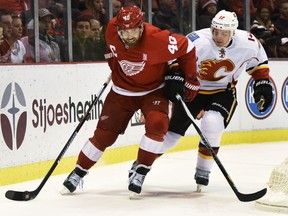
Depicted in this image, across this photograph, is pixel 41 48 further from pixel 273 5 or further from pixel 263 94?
pixel 273 5

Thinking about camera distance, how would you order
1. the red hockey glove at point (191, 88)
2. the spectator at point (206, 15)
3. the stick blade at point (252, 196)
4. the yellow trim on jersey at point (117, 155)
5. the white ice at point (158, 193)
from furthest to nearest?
the spectator at point (206, 15)
the yellow trim on jersey at point (117, 155)
the red hockey glove at point (191, 88)
the stick blade at point (252, 196)
the white ice at point (158, 193)

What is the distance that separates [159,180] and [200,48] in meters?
1.20

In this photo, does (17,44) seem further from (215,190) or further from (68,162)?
(215,190)

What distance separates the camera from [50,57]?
7.17m

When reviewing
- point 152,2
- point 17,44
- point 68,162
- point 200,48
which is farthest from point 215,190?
point 152,2

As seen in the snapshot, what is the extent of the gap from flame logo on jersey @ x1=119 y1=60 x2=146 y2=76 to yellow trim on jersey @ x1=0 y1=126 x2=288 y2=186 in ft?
4.09

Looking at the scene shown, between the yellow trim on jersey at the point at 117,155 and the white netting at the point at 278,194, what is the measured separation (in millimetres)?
1898

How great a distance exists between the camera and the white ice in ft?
16.9

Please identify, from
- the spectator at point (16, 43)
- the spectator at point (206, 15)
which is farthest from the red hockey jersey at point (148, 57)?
the spectator at point (206, 15)

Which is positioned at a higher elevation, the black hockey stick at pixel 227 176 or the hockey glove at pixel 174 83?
the hockey glove at pixel 174 83

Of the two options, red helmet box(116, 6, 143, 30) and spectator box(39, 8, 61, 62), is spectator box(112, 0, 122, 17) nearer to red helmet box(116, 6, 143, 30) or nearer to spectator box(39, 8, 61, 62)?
spectator box(39, 8, 61, 62)

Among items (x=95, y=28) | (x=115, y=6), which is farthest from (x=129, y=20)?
(x=115, y=6)

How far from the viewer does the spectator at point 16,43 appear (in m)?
6.68

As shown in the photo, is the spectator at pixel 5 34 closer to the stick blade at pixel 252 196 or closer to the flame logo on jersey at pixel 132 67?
the flame logo on jersey at pixel 132 67
